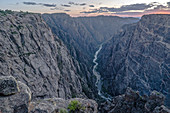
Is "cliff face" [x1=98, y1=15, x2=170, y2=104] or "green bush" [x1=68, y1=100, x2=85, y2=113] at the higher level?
"green bush" [x1=68, y1=100, x2=85, y2=113]

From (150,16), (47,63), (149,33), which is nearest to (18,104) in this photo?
(47,63)

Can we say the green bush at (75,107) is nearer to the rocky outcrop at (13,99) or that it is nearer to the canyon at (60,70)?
the canyon at (60,70)

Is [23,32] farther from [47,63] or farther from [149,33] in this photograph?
[149,33]

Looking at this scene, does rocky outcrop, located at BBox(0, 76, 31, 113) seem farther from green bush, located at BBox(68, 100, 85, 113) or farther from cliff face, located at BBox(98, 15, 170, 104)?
cliff face, located at BBox(98, 15, 170, 104)

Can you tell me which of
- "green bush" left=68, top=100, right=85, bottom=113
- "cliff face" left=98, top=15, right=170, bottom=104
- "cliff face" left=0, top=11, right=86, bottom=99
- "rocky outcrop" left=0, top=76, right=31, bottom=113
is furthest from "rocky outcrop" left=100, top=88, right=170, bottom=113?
"cliff face" left=98, top=15, right=170, bottom=104

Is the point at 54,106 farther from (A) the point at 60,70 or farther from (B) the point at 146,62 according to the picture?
(B) the point at 146,62

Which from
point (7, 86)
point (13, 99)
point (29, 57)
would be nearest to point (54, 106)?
point (13, 99)
